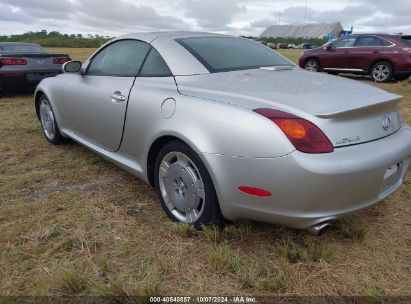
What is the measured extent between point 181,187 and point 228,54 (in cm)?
116

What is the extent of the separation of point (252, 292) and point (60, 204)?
1.79 meters

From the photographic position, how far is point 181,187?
2.64m

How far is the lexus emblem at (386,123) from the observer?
7.81ft

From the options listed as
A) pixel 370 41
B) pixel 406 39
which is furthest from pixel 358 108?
pixel 406 39

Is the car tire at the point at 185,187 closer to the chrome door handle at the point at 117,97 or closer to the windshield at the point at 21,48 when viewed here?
the chrome door handle at the point at 117,97

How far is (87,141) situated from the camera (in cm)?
373

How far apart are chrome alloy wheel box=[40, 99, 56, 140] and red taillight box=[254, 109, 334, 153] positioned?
10.6 feet

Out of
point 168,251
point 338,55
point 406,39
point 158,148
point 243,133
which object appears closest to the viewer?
point 243,133

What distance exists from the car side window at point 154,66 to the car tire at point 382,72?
9437 millimetres

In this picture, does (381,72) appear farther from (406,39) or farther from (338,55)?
(338,55)

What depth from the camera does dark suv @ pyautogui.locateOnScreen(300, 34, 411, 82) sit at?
10414 mm

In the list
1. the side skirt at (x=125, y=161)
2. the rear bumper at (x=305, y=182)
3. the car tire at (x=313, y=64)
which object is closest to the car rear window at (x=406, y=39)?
the car tire at (x=313, y=64)

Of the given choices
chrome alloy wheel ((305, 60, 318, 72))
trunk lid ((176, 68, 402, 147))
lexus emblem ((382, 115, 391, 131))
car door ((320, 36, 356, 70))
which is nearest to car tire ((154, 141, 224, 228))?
trunk lid ((176, 68, 402, 147))

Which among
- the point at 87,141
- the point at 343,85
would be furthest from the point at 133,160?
the point at 343,85
